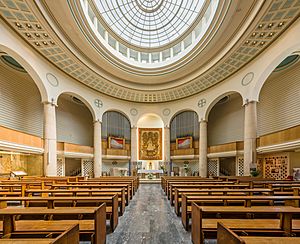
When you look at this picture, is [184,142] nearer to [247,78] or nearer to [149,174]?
[149,174]

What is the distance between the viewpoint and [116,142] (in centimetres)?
1703

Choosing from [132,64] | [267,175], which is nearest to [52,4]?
[132,64]

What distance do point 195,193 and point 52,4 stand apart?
30.5 ft

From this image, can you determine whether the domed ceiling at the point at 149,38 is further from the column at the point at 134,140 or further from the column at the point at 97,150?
the column at the point at 97,150

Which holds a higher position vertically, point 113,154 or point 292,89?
point 292,89

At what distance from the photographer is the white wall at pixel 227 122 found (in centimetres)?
1496

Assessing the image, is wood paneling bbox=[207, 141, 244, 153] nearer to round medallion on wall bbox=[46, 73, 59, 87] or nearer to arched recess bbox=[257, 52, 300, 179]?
arched recess bbox=[257, 52, 300, 179]

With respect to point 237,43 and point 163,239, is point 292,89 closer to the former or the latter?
point 237,43

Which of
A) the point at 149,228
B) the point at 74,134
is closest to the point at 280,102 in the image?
the point at 149,228

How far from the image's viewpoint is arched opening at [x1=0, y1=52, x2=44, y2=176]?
10.1 meters

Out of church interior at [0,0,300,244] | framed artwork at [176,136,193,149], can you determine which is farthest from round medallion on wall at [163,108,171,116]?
framed artwork at [176,136,193,149]

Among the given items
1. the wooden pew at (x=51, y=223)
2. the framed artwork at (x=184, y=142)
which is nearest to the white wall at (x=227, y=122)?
the framed artwork at (x=184, y=142)

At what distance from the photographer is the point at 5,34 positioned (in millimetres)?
8219

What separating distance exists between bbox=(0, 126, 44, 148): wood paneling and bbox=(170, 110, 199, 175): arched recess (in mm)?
10909
